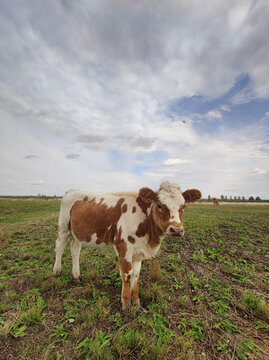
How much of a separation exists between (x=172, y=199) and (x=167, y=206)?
8.2 inches

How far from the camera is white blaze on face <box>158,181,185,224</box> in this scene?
3920 mm

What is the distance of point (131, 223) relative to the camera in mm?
4543

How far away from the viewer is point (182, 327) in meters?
3.61

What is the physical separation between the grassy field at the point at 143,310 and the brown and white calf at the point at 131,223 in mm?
656

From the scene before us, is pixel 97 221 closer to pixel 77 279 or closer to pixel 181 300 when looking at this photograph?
pixel 77 279

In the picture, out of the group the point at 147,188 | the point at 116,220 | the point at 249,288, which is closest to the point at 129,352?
the point at 116,220

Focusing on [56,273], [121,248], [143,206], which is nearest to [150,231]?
[143,206]

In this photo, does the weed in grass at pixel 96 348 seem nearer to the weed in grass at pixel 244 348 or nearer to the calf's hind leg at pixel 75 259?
the weed in grass at pixel 244 348

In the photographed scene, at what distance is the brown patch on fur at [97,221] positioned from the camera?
4.83 m

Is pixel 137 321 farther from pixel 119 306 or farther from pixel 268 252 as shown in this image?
pixel 268 252

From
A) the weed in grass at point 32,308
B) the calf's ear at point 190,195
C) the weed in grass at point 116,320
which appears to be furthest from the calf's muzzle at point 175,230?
the weed in grass at point 32,308

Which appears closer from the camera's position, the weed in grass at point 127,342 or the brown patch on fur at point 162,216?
the weed in grass at point 127,342

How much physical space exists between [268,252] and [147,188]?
719 cm

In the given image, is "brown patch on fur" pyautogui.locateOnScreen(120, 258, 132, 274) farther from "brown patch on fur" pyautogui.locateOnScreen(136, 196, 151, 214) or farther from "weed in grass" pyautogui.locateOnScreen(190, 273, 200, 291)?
"weed in grass" pyautogui.locateOnScreen(190, 273, 200, 291)
